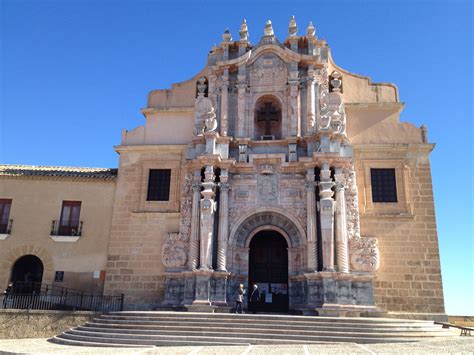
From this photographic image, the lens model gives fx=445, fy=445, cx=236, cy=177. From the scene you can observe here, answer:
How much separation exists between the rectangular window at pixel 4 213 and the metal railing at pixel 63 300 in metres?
2.55

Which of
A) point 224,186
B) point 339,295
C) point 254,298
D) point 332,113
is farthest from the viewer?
point 332,113

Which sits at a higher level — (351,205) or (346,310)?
(351,205)

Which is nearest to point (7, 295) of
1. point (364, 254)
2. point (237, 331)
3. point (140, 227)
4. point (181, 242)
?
point (140, 227)

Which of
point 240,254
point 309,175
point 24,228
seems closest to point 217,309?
point 240,254

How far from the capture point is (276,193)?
17656mm

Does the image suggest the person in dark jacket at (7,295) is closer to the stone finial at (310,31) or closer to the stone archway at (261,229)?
the stone archway at (261,229)

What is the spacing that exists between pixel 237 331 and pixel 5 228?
11588 millimetres

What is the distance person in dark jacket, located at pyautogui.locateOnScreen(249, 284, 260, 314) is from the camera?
625 inches

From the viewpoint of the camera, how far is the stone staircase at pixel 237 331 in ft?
39.5

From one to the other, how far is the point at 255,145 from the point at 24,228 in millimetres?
10212

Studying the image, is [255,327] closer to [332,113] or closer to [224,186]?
[224,186]

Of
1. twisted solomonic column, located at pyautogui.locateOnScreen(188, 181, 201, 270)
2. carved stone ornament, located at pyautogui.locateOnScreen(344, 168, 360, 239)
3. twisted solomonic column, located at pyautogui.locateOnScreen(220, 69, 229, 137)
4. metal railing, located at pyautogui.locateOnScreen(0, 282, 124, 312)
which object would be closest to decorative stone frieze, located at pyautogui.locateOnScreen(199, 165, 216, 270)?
twisted solomonic column, located at pyautogui.locateOnScreen(188, 181, 201, 270)

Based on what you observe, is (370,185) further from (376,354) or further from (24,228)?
(24,228)

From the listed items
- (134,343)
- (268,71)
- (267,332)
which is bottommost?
(134,343)
